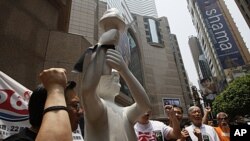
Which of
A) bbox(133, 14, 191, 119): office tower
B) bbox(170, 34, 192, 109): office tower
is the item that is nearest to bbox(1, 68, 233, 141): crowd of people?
bbox(133, 14, 191, 119): office tower

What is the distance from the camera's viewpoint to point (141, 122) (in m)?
3.57

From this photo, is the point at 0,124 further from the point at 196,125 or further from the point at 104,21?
the point at 196,125

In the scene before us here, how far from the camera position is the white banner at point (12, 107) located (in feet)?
11.4

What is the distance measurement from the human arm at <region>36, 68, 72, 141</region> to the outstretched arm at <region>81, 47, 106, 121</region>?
1.94 feet

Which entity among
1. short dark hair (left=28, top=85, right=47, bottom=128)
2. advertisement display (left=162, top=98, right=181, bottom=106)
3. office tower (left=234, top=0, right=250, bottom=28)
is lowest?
short dark hair (left=28, top=85, right=47, bottom=128)

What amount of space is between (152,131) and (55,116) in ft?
8.36

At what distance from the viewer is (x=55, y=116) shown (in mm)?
1087

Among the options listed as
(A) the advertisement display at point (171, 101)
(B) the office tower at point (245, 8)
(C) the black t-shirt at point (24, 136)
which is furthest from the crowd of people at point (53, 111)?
(A) the advertisement display at point (171, 101)

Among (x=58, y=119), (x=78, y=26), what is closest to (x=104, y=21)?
(x=58, y=119)

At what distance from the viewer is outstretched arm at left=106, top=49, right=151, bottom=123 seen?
2.05 metres

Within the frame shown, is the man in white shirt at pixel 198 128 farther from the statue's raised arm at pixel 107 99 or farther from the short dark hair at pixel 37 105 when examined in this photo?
the short dark hair at pixel 37 105

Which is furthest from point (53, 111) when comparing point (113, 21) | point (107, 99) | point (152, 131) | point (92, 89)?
point (152, 131)

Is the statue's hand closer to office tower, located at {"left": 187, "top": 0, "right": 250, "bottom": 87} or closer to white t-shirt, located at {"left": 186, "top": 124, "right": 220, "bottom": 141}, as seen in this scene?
white t-shirt, located at {"left": 186, "top": 124, "right": 220, "bottom": 141}

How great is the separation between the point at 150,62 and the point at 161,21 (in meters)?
14.8
